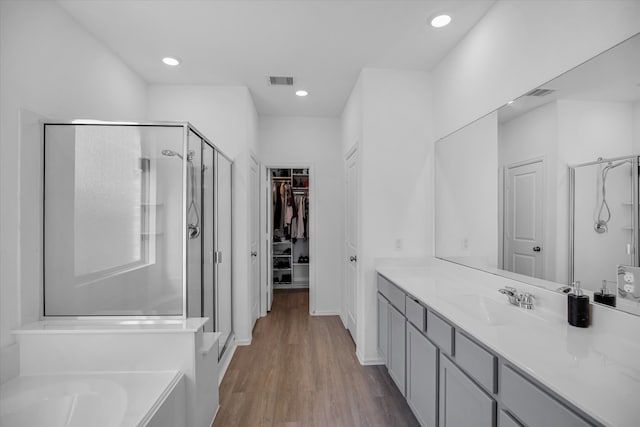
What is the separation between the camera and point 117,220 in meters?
1.94

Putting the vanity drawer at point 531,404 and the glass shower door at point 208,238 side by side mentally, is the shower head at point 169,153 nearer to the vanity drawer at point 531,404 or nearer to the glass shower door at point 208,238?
the glass shower door at point 208,238

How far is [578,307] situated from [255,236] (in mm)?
3206

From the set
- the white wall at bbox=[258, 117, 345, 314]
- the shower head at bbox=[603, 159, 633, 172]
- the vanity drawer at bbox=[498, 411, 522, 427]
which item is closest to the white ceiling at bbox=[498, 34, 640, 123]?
the shower head at bbox=[603, 159, 633, 172]

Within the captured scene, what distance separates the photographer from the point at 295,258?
574 cm

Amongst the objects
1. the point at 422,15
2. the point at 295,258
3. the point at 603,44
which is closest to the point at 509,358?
the point at 603,44

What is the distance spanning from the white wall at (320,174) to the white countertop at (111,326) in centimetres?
248

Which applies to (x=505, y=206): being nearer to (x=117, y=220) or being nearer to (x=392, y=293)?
(x=392, y=293)

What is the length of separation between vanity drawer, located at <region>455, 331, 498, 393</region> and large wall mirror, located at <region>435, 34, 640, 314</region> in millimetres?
589

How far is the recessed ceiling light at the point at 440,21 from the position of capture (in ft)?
6.93

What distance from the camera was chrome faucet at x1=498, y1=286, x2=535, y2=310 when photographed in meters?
1.64

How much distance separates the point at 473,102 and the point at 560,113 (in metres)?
0.82

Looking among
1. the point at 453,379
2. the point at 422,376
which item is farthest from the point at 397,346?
the point at 453,379

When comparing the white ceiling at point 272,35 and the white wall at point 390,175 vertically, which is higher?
the white ceiling at point 272,35

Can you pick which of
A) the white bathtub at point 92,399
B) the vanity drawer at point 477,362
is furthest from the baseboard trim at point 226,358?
the vanity drawer at point 477,362
